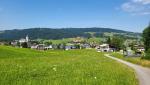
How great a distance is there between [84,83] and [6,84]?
4.97 meters

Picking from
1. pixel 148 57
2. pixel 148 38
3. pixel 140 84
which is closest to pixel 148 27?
pixel 148 38

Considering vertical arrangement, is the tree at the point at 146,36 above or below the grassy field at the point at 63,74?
below

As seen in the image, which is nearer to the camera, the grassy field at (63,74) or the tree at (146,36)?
the grassy field at (63,74)

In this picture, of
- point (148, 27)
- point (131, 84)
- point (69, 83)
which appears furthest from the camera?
point (148, 27)

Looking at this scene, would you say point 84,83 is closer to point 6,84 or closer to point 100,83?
point 100,83

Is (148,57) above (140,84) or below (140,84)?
below

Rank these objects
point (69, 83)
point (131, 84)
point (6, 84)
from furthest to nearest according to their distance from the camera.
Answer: point (131, 84) → point (69, 83) → point (6, 84)

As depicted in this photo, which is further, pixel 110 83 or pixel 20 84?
pixel 110 83

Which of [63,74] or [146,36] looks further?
[146,36]

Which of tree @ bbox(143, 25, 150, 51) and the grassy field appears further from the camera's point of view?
tree @ bbox(143, 25, 150, 51)

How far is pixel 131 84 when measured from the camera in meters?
23.4

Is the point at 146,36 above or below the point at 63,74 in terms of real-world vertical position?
below

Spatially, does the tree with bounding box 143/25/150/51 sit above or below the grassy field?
below

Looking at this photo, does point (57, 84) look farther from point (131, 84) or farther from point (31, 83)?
point (131, 84)
